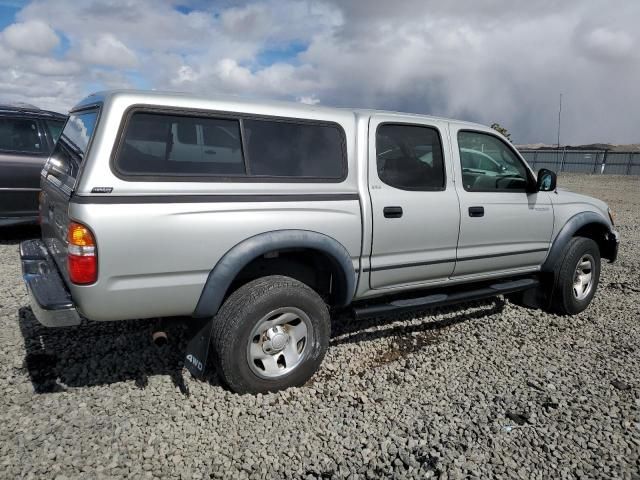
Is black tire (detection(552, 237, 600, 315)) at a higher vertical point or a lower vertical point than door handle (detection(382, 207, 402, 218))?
lower

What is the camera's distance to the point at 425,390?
3.40 m

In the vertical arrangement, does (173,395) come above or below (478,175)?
below

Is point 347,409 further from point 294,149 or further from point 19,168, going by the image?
point 19,168

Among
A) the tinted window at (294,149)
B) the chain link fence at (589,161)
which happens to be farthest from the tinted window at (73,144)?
the chain link fence at (589,161)

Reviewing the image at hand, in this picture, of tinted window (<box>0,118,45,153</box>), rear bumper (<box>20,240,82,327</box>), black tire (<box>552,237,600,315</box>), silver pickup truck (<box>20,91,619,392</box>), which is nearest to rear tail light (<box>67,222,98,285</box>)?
silver pickup truck (<box>20,91,619,392</box>)

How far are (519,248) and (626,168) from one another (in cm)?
3574

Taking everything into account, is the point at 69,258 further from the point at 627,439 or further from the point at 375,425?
the point at 627,439

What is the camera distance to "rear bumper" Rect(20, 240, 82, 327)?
2682 millimetres

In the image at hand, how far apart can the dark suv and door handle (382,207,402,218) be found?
17.1 ft

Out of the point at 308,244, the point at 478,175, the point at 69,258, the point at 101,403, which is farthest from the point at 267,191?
the point at 478,175

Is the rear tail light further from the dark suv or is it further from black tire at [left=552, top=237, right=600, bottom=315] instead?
the dark suv

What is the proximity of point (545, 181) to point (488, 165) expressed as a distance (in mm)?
585

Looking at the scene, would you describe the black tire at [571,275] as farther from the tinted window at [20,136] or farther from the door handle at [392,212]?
the tinted window at [20,136]

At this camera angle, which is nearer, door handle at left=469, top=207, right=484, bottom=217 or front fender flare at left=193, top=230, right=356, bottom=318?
front fender flare at left=193, top=230, right=356, bottom=318
